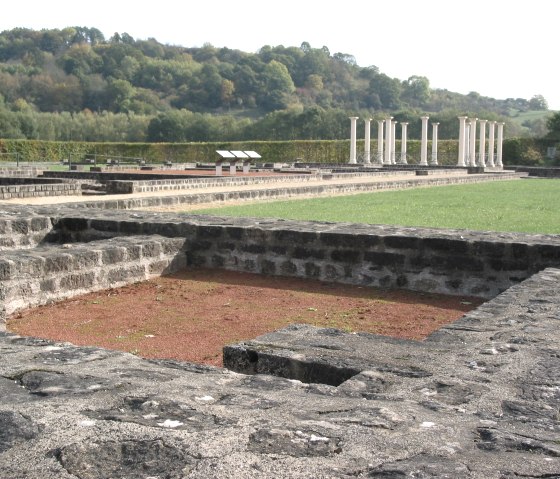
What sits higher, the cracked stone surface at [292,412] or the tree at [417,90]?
the tree at [417,90]

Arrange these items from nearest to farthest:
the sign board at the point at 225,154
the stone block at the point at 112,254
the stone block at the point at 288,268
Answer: the stone block at the point at 112,254 → the stone block at the point at 288,268 → the sign board at the point at 225,154

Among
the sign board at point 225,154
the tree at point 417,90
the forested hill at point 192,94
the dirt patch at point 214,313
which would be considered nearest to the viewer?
the dirt patch at point 214,313

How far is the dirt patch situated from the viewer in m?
5.91

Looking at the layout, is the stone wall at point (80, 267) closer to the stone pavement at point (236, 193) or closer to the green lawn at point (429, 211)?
the green lawn at point (429, 211)

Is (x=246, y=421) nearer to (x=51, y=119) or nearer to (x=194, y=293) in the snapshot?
(x=194, y=293)

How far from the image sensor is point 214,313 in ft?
22.4

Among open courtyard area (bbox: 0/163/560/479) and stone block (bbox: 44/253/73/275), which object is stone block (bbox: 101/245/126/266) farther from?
stone block (bbox: 44/253/73/275)

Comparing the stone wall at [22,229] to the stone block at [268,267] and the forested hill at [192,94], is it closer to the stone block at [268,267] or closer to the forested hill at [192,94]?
the stone block at [268,267]

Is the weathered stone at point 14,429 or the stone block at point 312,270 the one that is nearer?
the weathered stone at point 14,429

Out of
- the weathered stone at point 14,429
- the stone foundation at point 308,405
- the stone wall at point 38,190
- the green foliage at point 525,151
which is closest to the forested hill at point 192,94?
the green foliage at point 525,151

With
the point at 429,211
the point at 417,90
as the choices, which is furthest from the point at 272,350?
the point at 417,90

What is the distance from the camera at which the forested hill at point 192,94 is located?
69688mm

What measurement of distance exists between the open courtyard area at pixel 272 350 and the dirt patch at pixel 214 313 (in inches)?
1.2

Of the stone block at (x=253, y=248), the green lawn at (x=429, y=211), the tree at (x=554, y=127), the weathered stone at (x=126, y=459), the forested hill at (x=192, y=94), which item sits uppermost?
the forested hill at (x=192, y=94)
